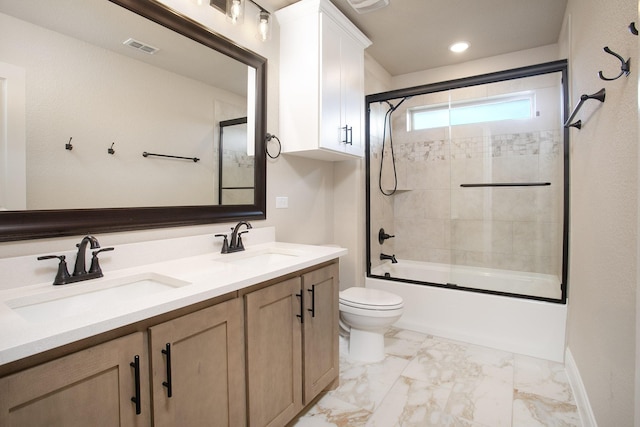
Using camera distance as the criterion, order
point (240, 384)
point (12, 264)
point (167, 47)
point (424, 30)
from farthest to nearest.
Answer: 1. point (424, 30)
2. point (167, 47)
3. point (240, 384)
4. point (12, 264)

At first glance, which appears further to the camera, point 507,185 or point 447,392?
point 507,185

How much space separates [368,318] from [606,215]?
1.39 meters

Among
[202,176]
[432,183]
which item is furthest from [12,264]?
[432,183]

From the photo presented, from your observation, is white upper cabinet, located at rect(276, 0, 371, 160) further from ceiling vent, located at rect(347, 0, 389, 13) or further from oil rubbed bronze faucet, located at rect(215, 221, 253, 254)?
oil rubbed bronze faucet, located at rect(215, 221, 253, 254)

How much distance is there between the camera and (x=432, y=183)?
135 inches

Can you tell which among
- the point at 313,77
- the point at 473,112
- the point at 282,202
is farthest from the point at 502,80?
the point at 282,202

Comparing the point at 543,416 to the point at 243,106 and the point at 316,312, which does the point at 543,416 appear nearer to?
the point at 316,312

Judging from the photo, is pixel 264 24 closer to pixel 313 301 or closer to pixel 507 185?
pixel 313 301

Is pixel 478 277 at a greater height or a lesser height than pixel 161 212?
lesser

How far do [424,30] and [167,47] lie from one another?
6.85 ft

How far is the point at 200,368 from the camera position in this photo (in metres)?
1.09

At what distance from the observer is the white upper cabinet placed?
7.00 feet

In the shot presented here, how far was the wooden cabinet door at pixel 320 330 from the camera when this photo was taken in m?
1.63

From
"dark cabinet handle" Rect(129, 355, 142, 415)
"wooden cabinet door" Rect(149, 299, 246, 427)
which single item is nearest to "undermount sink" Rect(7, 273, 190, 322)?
"wooden cabinet door" Rect(149, 299, 246, 427)
